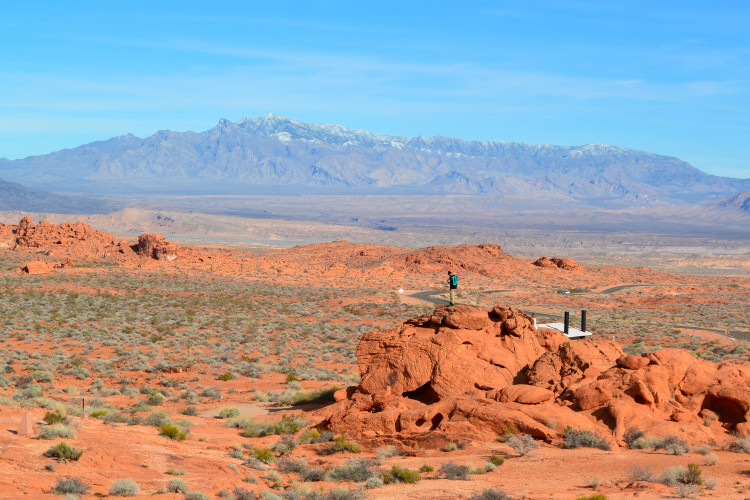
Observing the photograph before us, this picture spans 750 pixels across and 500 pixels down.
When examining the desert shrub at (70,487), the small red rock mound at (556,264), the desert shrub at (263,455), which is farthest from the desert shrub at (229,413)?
the small red rock mound at (556,264)

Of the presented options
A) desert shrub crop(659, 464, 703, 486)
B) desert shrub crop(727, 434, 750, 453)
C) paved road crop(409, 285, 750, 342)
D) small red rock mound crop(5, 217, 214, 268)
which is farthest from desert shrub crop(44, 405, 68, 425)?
small red rock mound crop(5, 217, 214, 268)

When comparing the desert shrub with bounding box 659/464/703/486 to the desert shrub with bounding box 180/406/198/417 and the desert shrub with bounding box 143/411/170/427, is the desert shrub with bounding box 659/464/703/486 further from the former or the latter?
the desert shrub with bounding box 180/406/198/417

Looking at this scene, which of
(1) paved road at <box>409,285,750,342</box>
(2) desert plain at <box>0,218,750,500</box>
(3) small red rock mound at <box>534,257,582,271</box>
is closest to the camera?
(2) desert plain at <box>0,218,750,500</box>

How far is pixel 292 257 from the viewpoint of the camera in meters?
85.9

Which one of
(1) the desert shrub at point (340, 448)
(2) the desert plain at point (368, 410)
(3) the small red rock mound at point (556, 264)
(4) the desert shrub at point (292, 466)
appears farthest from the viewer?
(3) the small red rock mound at point (556, 264)

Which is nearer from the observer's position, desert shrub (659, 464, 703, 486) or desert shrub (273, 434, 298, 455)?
desert shrub (659, 464, 703, 486)

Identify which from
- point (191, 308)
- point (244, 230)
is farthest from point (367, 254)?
point (244, 230)

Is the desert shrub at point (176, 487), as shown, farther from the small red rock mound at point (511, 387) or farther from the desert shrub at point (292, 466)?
the small red rock mound at point (511, 387)

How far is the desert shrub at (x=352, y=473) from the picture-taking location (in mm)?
12352

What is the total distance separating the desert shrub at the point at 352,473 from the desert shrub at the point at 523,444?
2.61 meters

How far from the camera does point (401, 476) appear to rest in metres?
12.1

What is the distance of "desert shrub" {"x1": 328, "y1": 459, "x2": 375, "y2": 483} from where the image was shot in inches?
486

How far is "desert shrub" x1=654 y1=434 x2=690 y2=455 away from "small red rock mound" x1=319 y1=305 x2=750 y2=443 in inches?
17.1

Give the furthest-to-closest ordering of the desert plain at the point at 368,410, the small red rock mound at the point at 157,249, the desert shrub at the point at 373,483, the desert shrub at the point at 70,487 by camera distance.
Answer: the small red rock mound at the point at 157,249
the desert shrub at the point at 373,483
the desert plain at the point at 368,410
the desert shrub at the point at 70,487
